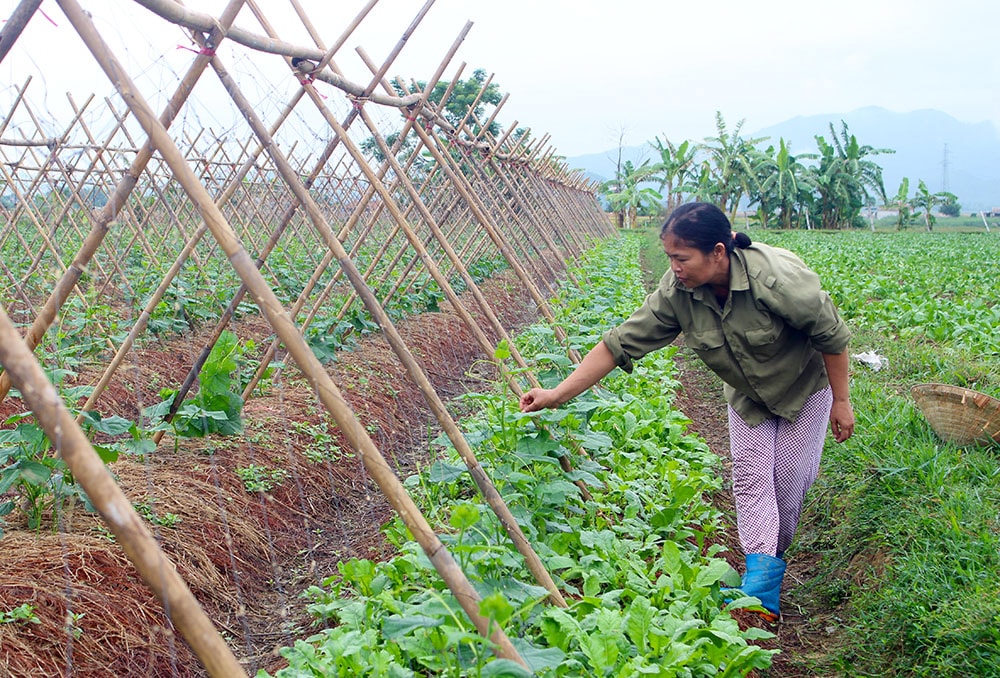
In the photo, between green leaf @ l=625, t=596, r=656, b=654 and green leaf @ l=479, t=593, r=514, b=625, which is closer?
green leaf @ l=479, t=593, r=514, b=625

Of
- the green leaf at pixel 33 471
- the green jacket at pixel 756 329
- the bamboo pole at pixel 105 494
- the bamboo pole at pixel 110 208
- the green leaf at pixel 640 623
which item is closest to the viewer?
the bamboo pole at pixel 105 494

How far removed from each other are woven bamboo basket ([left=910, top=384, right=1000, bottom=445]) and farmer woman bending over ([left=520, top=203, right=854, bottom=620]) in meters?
1.07

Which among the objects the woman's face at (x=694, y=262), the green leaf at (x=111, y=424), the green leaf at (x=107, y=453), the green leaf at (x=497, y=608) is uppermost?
the green leaf at (x=111, y=424)

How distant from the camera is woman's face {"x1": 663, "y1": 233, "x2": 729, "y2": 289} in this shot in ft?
10.5

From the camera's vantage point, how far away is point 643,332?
3484 mm

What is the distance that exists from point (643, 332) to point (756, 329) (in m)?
0.45

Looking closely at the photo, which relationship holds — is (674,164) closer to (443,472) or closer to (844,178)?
(844,178)

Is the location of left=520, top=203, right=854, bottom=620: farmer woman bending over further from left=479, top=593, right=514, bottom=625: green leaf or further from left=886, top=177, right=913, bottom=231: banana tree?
left=886, top=177, right=913, bottom=231: banana tree

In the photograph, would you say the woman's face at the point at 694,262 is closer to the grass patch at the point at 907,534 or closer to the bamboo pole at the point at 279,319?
the grass patch at the point at 907,534

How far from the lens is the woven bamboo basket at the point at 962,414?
13.9 feet

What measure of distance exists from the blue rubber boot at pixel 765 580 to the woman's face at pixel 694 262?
1.16 metres

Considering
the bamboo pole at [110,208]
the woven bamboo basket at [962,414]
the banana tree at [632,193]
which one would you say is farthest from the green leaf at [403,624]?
the banana tree at [632,193]

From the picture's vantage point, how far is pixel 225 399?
4.34 m

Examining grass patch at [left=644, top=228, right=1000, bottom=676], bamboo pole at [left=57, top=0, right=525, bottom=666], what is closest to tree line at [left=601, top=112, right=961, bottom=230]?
grass patch at [left=644, top=228, right=1000, bottom=676]
